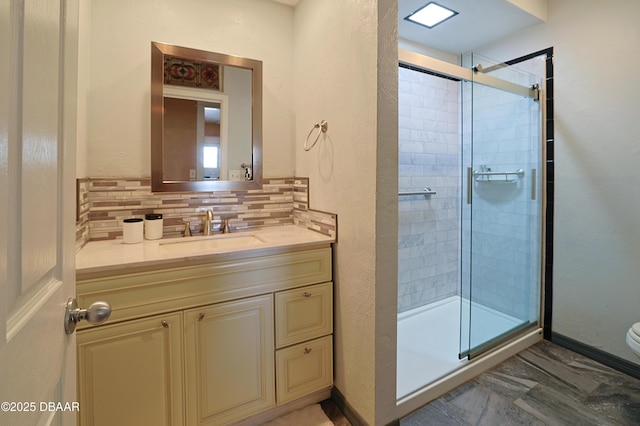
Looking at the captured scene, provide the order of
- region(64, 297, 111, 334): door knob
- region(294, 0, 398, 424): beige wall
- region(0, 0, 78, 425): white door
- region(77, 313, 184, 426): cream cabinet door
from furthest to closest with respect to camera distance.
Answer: region(294, 0, 398, 424): beige wall < region(77, 313, 184, 426): cream cabinet door < region(64, 297, 111, 334): door knob < region(0, 0, 78, 425): white door

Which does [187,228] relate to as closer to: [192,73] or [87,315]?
[192,73]

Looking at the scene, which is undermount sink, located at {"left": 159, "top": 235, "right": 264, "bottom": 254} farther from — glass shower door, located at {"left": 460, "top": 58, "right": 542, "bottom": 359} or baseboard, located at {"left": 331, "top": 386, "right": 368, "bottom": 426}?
glass shower door, located at {"left": 460, "top": 58, "right": 542, "bottom": 359}

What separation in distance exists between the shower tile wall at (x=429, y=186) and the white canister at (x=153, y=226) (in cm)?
181

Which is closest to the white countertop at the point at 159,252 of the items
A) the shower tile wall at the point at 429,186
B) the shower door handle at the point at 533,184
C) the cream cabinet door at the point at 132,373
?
the cream cabinet door at the point at 132,373

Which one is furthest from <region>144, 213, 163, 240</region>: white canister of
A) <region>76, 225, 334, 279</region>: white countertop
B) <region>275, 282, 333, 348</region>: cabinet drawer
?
<region>275, 282, 333, 348</region>: cabinet drawer

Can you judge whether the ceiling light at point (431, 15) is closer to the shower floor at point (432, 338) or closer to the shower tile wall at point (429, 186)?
the shower tile wall at point (429, 186)

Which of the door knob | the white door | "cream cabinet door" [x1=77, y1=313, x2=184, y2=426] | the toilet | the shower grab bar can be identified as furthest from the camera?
the shower grab bar

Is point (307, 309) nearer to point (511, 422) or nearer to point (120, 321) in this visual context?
point (120, 321)

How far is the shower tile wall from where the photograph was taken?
2.58 meters

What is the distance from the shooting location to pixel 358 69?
1.41m

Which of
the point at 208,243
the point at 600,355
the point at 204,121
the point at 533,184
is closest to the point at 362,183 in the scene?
the point at 208,243

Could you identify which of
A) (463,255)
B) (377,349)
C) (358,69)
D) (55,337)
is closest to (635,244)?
(463,255)

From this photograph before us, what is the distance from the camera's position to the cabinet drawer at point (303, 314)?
1538mm

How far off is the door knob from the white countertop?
1.88 feet
